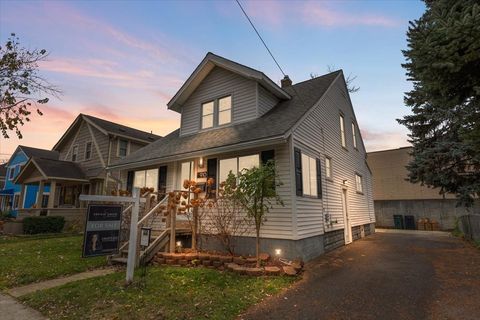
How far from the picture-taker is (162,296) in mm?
5059

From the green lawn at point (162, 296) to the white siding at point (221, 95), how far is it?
6267 millimetres

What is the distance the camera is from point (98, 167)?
750 inches

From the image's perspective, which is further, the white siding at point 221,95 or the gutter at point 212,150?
the white siding at point 221,95

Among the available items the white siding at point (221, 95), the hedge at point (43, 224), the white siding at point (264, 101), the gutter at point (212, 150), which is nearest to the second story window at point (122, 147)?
the hedge at point (43, 224)

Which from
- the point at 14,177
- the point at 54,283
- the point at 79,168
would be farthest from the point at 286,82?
the point at 14,177

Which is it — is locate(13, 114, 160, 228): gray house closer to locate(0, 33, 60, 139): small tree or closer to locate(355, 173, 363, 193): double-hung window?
locate(0, 33, 60, 139): small tree

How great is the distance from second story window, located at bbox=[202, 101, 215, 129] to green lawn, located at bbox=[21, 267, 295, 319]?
6.68m

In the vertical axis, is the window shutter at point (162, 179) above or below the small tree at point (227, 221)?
above

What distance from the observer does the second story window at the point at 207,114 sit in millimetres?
11609

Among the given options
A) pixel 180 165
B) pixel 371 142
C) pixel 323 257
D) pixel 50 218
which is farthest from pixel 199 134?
pixel 371 142

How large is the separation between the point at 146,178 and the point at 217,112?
443 cm

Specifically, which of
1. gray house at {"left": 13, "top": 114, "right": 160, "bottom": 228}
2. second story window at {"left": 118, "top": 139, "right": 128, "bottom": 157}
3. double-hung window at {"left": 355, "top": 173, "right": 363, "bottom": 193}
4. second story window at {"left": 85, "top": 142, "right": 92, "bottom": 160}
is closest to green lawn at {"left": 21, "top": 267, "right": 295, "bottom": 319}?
double-hung window at {"left": 355, "top": 173, "right": 363, "bottom": 193}

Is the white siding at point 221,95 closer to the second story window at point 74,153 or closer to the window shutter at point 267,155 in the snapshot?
the window shutter at point 267,155

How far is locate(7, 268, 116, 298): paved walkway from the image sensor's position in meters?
5.67
